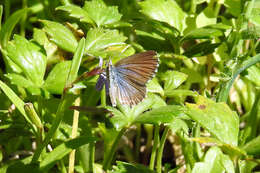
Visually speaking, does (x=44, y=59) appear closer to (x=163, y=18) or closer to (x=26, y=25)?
(x=163, y=18)

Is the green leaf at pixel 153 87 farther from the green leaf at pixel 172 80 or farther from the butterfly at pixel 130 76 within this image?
the butterfly at pixel 130 76

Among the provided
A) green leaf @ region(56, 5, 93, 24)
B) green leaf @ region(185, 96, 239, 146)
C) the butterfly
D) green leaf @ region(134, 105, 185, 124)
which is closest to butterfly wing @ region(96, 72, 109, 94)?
the butterfly

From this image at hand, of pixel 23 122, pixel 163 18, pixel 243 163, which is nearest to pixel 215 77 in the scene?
pixel 163 18

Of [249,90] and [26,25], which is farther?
[26,25]

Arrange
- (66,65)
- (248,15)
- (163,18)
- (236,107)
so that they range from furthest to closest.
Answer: (236,107)
(163,18)
(248,15)
(66,65)

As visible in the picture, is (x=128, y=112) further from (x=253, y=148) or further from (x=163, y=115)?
(x=253, y=148)

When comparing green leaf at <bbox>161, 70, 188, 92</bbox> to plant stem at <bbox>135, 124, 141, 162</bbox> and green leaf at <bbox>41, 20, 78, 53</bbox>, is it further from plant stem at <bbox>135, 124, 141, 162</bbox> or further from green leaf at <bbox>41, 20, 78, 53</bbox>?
plant stem at <bbox>135, 124, 141, 162</bbox>

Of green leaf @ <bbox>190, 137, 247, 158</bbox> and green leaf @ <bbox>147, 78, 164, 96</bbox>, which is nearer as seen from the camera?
green leaf @ <bbox>190, 137, 247, 158</bbox>
